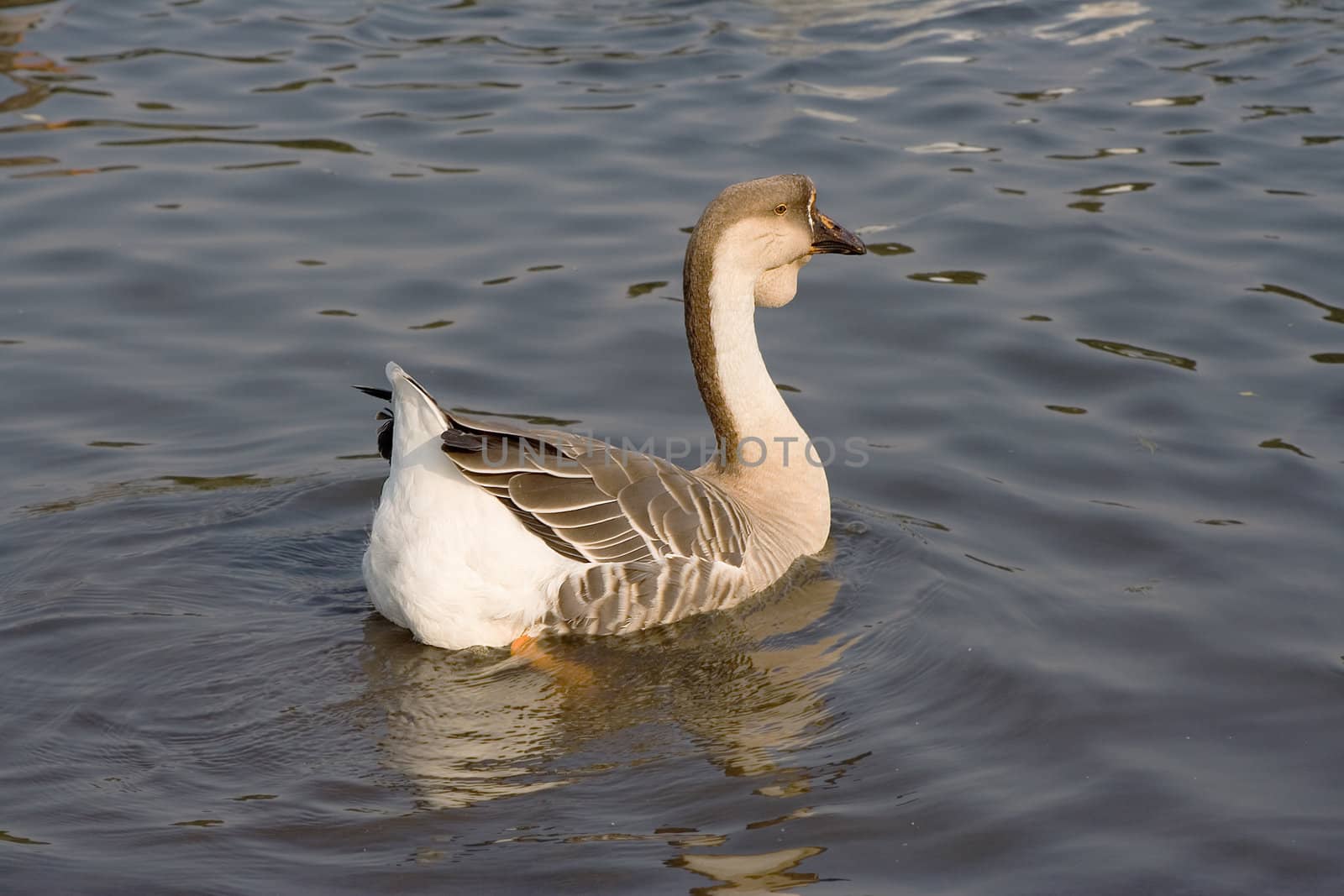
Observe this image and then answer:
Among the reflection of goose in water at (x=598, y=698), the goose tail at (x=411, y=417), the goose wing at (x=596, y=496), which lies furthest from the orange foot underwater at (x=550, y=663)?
the goose tail at (x=411, y=417)

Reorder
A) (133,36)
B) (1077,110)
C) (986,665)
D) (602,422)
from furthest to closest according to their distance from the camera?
(133,36) → (1077,110) → (602,422) → (986,665)

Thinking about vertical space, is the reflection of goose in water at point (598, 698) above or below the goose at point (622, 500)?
below

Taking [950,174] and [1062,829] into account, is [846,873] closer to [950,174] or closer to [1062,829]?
[1062,829]

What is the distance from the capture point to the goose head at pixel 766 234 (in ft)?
21.7

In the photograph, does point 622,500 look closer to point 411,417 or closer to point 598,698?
point 598,698

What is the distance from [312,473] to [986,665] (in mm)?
3484

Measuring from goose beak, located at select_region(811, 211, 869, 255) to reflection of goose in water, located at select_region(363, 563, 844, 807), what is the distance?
5.38 ft

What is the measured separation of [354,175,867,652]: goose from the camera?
18.7 feet

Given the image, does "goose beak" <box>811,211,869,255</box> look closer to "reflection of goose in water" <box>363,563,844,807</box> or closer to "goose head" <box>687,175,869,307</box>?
"goose head" <box>687,175,869,307</box>

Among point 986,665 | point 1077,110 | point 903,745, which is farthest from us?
point 1077,110

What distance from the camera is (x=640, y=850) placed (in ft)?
15.4

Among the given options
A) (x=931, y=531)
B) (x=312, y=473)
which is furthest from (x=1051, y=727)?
(x=312, y=473)

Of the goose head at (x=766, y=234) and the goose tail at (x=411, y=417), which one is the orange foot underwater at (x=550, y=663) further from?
the goose head at (x=766, y=234)

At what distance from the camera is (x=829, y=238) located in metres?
6.88
